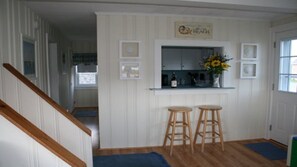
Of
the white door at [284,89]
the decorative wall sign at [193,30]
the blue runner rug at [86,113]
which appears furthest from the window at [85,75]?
the white door at [284,89]

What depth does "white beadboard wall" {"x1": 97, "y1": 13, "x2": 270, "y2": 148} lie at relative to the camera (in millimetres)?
3350

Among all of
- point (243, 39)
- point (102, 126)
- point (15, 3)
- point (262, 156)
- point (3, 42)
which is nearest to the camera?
point (3, 42)

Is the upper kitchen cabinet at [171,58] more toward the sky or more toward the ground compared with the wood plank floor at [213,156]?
more toward the sky

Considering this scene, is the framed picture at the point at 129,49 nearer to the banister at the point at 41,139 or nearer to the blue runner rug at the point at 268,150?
the banister at the point at 41,139

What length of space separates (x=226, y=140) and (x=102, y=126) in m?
2.29

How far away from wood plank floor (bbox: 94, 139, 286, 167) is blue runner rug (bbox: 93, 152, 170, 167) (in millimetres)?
132

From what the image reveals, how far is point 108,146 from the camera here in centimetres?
346

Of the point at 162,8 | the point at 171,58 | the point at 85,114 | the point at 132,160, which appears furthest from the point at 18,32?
the point at 85,114

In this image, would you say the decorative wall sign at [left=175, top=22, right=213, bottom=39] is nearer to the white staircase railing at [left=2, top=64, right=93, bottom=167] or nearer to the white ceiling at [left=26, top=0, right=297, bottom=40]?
the white ceiling at [left=26, top=0, right=297, bottom=40]

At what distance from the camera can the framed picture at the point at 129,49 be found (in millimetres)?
3354

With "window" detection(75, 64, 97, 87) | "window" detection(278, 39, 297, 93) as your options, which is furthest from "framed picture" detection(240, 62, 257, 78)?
"window" detection(75, 64, 97, 87)

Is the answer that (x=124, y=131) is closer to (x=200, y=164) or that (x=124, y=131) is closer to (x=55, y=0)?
(x=200, y=164)

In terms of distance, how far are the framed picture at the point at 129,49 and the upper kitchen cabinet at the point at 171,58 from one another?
1475mm

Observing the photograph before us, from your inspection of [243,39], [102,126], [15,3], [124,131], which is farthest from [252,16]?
[15,3]
